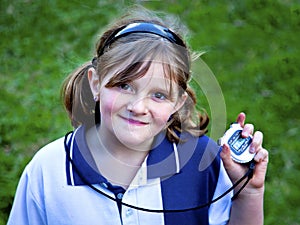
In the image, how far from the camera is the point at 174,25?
1.96 metres

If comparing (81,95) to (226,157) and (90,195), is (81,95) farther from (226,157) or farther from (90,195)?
(226,157)

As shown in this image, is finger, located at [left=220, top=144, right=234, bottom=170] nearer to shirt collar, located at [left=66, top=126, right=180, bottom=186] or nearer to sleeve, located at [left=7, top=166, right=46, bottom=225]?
shirt collar, located at [left=66, top=126, right=180, bottom=186]

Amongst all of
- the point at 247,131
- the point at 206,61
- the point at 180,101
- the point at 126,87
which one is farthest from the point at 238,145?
the point at 206,61

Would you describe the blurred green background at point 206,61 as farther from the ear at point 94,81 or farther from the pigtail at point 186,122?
the ear at point 94,81

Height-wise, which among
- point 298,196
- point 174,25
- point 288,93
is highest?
point 174,25

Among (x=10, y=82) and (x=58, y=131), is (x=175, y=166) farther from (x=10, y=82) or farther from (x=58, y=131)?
(x=10, y=82)

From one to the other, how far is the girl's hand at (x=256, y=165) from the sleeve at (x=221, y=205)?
0.07 m

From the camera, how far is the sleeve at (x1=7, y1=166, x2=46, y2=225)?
1.91m

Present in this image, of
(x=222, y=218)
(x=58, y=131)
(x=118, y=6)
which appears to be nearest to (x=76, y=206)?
(x=222, y=218)

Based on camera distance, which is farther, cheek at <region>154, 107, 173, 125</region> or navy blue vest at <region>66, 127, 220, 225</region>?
navy blue vest at <region>66, 127, 220, 225</region>

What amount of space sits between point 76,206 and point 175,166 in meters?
0.31

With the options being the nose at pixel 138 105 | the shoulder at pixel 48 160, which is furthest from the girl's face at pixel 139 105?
the shoulder at pixel 48 160

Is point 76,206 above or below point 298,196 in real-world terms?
above

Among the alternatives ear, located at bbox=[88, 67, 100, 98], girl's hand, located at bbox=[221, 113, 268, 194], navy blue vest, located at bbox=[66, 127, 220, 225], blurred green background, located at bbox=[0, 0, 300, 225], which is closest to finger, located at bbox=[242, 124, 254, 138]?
girl's hand, located at bbox=[221, 113, 268, 194]
